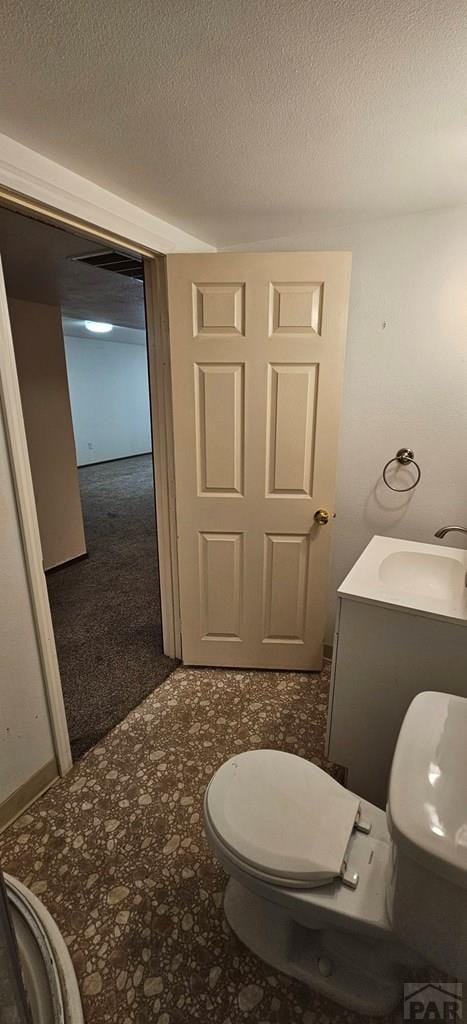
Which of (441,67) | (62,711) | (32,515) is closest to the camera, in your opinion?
(441,67)

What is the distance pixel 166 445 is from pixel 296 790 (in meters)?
1.42

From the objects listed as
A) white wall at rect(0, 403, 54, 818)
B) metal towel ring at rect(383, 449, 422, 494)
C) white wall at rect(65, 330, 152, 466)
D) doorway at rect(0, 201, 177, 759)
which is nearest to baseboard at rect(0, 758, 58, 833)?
white wall at rect(0, 403, 54, 818)

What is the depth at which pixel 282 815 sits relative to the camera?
3.33ft

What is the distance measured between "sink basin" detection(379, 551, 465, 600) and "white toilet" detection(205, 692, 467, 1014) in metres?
0.64

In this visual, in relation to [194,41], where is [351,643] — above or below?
below

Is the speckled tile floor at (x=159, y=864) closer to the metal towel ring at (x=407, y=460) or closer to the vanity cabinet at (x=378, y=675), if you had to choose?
the vanity cabinet at (x=378, y=675)

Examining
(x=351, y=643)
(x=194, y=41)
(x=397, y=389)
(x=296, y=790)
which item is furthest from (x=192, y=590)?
(x=194, y=41)

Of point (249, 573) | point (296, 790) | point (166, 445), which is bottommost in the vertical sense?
point (296, 790)

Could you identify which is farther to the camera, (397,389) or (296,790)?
(397,389)

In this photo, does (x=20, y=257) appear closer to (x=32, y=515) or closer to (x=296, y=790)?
(x=32, y=515)

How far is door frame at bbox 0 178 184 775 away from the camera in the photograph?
4.08 feet

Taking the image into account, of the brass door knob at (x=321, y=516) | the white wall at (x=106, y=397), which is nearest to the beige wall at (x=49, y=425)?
the brass door knob at (x=321, y=516)

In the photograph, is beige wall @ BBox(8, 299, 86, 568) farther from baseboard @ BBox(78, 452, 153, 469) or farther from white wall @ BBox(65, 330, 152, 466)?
baseboard @ BBox(78, 452, 153, 469)

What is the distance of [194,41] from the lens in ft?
2.68
